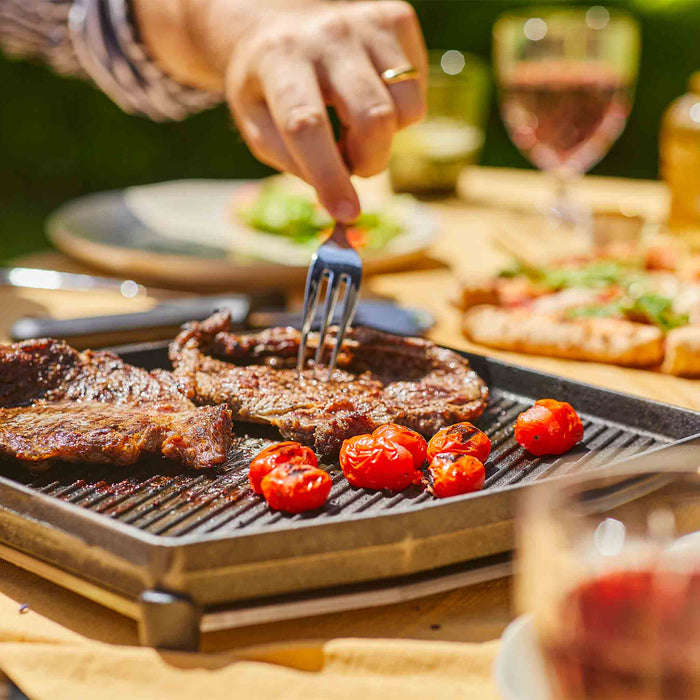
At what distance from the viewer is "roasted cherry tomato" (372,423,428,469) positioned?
6.94 feet

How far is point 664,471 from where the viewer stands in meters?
1.38

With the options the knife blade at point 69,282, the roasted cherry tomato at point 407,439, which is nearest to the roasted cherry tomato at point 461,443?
the roasted cherry tomato at point 407,439

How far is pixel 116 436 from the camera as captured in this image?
210cm

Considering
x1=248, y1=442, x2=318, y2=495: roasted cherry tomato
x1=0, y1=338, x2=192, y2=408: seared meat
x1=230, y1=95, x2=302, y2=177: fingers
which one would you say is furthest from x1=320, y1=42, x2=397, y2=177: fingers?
x1=248, y1=442, x2=318, y2=495: roasted cherry tomato

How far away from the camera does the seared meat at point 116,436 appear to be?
2078 mm

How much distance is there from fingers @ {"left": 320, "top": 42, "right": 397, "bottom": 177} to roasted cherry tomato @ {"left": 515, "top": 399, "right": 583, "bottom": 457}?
1069 millimetres

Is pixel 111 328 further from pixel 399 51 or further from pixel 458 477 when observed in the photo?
pixel 458 477

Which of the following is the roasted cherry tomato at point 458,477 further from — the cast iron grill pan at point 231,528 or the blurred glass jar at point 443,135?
the blurred glass jar at point 443,135

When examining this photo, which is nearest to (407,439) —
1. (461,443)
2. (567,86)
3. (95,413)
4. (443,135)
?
(461,443)

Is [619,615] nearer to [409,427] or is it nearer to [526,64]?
[409,427]

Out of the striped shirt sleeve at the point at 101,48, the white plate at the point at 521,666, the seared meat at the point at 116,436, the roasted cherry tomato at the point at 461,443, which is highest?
the striped shirt sleeve at the point at 101,48

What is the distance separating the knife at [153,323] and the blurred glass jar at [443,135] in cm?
283

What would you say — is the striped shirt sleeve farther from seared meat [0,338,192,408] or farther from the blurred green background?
the blurred green background

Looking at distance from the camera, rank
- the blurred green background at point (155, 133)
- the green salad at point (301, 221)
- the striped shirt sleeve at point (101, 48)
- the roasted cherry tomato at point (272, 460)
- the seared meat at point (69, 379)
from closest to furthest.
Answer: the roasted cherry tomato at point (272, 460), the seared meat at point (69, 379), the striped shirt sleeve at point (101, 48), the green salad at point (301, 221), the blurred green background at point (155, 133)
